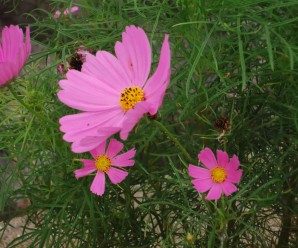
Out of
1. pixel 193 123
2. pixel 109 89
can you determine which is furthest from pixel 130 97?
pixel 193 123

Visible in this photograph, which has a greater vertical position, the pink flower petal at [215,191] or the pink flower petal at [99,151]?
the pink flower petal at [99,151]

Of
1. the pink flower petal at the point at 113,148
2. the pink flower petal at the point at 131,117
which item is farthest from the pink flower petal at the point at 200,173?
the pink flower petal at the point at 131,117

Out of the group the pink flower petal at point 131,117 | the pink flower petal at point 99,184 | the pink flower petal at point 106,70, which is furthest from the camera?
the pink flower petal at point 99,184

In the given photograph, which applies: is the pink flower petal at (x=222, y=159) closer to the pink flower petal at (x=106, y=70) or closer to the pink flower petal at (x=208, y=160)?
the pink flower petal at (x=208, y=160)

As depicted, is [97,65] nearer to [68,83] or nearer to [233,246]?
[68,83]

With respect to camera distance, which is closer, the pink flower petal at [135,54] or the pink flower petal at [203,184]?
the pink flower petal at [135,54]

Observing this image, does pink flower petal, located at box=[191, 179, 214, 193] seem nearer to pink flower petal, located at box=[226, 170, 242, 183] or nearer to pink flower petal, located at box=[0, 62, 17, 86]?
pink flower petal, located at box=[226, 170, 242, 183]

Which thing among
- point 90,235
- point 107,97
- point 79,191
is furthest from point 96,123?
point 90,235
